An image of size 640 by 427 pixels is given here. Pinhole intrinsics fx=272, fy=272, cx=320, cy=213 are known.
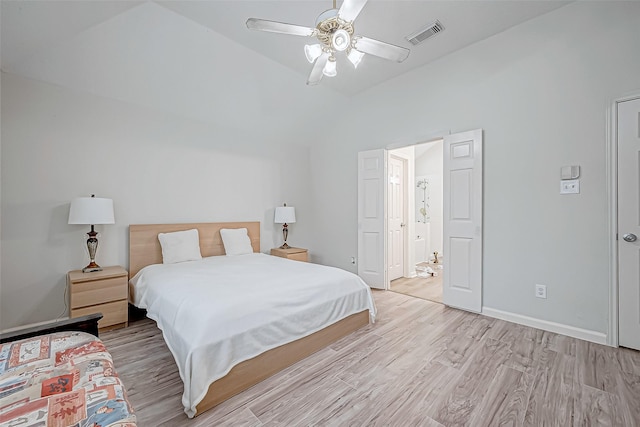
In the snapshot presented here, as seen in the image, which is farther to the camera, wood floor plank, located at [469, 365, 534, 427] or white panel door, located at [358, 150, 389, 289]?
white panel door, located at [358, 150, 389, 289]


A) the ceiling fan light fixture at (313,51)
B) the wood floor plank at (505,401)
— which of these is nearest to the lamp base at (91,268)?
the ceiling fan light fixture at (313,51)

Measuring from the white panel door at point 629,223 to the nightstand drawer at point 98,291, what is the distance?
183 inches

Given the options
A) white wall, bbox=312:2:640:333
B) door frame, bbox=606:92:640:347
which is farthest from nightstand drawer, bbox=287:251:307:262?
door frame, bbox=606:92:640:347

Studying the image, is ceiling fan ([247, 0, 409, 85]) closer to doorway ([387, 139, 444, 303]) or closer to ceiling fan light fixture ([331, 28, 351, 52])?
ceiling fan light fixture ([331, 28, 351, 52])

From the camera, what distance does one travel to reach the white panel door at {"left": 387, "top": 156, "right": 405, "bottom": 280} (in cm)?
454

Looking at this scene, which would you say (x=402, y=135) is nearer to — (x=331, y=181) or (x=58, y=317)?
(x=331, y=181)

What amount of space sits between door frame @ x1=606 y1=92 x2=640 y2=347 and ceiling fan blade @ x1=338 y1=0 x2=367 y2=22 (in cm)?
245

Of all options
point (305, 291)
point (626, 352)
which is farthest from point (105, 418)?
point (626, 352)

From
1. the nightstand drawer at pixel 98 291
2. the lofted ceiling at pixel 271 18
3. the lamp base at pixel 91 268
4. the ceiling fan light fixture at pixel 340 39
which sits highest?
the lofted ceiling at pixel 271 18

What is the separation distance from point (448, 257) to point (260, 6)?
11.1ft

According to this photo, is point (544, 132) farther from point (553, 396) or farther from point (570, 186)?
point (553, 396)

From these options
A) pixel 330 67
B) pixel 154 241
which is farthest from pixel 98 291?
pixel 330 67

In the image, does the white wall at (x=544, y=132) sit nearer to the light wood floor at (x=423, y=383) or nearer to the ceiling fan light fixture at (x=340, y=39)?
the light wood floor at (x=423, y=383)

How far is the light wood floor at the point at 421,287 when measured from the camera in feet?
12.7
